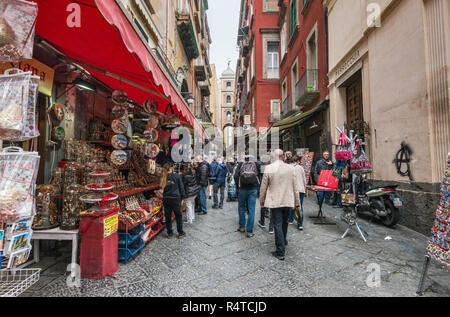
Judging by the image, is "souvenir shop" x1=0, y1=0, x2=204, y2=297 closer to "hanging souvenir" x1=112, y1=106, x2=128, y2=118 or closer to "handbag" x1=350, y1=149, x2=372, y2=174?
"hanging souvenir" x1=112, y1=106, x2=128, y2=118

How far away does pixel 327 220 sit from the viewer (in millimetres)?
5863

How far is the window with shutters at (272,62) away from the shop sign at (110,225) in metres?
18.4

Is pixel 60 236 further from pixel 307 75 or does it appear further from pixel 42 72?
pixel 307 75

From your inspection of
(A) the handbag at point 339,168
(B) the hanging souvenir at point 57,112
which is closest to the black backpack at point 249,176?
(A) the handbag at point 339,168

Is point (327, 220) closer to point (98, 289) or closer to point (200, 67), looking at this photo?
point (98, 289)

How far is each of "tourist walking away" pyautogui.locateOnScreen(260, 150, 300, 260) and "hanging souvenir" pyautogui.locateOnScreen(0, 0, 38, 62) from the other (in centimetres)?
346

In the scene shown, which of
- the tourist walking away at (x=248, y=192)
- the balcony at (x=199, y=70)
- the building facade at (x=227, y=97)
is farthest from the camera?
the building facade at (x=227, y=97)

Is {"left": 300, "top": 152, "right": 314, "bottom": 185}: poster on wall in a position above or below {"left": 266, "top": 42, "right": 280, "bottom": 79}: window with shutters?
below

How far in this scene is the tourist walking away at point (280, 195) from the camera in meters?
3.69

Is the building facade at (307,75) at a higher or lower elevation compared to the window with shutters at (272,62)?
lower

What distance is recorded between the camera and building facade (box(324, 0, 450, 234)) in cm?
439

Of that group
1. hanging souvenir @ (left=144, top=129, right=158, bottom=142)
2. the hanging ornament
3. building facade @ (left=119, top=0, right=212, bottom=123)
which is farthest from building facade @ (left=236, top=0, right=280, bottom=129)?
the hanging ornament

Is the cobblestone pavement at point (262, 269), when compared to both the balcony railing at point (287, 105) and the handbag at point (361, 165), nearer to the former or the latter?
the handbag at point (361, 165)
